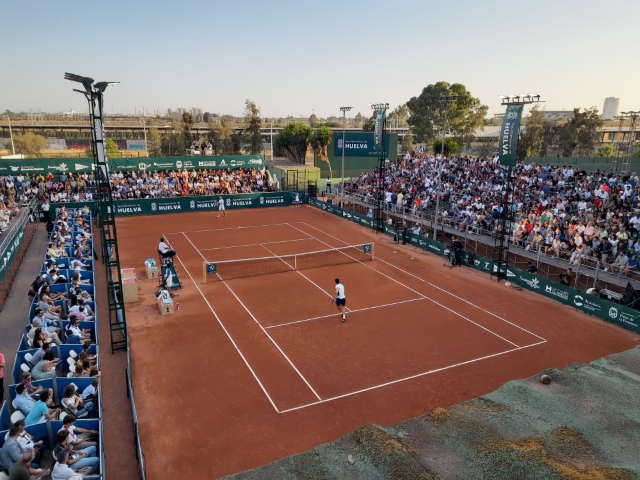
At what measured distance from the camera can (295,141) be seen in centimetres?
7144

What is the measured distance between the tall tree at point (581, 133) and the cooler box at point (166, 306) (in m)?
59.3

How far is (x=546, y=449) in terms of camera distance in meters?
7.73

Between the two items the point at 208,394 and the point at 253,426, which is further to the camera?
the point at 208,394

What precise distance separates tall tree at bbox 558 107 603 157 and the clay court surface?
46401 millimetres

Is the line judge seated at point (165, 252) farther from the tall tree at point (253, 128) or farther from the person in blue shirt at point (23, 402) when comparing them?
the tall tree at point (253, 128)

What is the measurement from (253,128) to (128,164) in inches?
Answer: 1303

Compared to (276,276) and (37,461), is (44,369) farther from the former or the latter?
(276,276)

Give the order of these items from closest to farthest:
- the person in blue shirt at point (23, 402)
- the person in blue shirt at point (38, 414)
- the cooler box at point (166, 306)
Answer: the person in blue shirt at point (38, 414)
the person in blue shirt at point (23, 402)
the cooler box at point (166, 306)

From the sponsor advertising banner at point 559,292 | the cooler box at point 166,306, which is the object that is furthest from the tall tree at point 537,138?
the cooler box at point 166,306

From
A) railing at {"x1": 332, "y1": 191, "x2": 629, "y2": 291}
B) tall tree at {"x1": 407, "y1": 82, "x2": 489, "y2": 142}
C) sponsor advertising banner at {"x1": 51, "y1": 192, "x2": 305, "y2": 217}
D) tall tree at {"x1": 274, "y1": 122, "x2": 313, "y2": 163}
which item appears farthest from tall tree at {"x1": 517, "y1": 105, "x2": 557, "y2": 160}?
sponsor advertising banner at {"x1": 51, "y1": 192, "x2": 305, "y2": 217}

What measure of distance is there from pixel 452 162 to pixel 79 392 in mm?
38099

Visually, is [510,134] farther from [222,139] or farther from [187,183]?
[222,139]

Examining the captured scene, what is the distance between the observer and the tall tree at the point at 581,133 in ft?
192

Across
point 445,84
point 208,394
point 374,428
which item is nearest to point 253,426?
point 208,394
